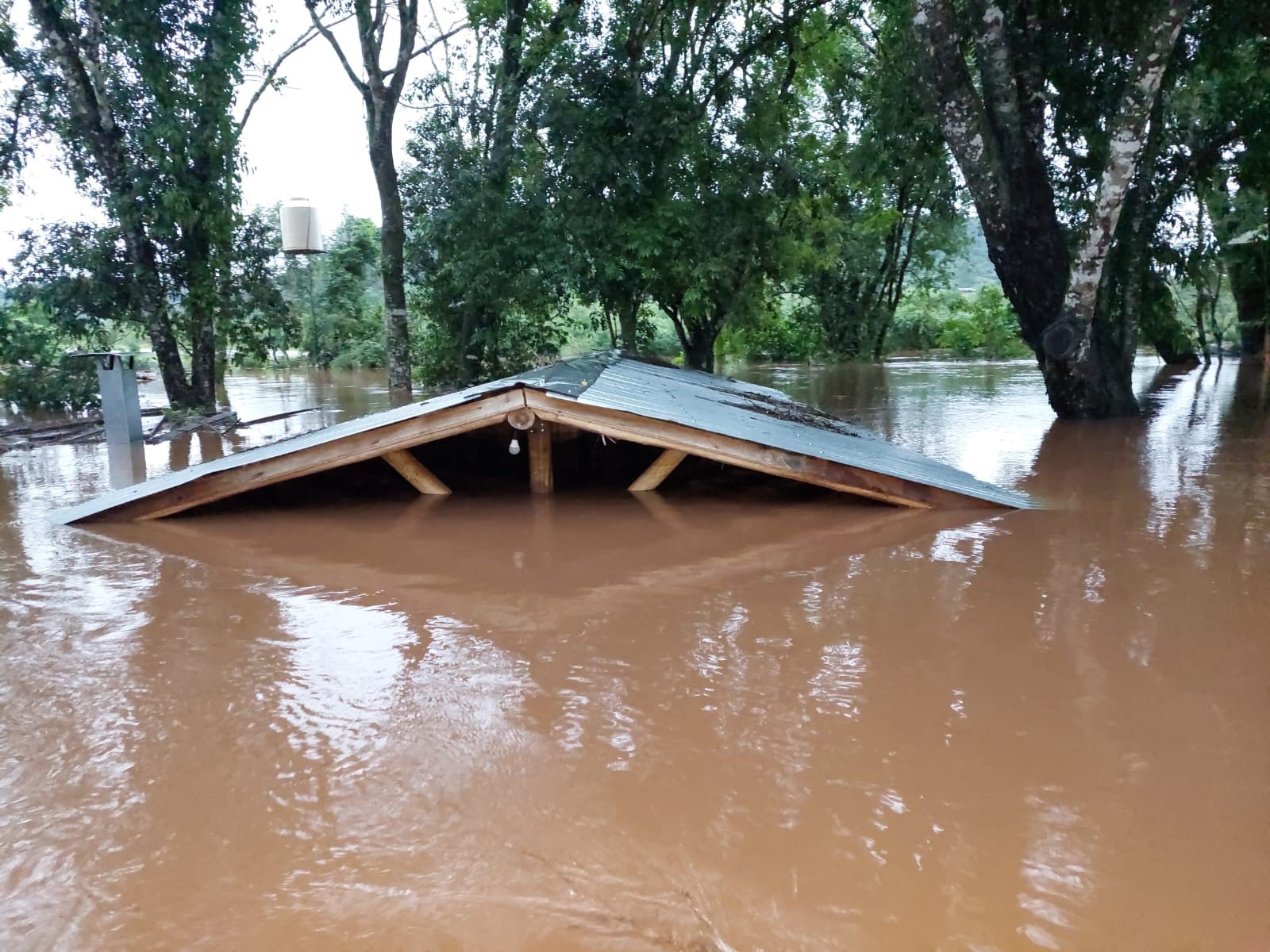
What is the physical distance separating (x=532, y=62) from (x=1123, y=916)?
12.0m

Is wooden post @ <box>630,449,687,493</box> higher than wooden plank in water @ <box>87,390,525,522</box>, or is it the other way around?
wooden plank in water @ <box>87,390,525,522</box>

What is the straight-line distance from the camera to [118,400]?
9195 millimetres

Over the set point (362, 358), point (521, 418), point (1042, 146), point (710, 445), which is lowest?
point (710, 445)

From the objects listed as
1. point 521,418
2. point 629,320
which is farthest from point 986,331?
point 521,418

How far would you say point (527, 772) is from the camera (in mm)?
2598

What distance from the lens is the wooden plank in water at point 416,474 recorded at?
20.2ft

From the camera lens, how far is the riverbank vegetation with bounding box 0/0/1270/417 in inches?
370

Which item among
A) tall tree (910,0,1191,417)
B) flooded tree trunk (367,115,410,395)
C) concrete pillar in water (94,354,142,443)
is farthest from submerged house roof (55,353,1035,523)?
flooded tree trunk (367,115,410,395)

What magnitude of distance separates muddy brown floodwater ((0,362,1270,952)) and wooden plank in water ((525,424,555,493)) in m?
1.04

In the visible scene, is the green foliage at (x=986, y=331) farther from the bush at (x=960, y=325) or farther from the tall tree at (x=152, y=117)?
the tall tree at (x=152, y=117)

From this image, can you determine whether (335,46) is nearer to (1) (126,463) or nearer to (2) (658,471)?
(1) (126,463)

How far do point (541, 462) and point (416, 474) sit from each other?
836 millimetres

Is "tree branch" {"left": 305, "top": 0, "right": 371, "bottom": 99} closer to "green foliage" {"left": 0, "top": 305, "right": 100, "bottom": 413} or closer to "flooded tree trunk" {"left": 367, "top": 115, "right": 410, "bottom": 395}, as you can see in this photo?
"flooded tree trunk" {"left": 367, "top": 115, "right": 410, "bottom": 395}

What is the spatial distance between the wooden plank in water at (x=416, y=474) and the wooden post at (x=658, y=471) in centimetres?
133
